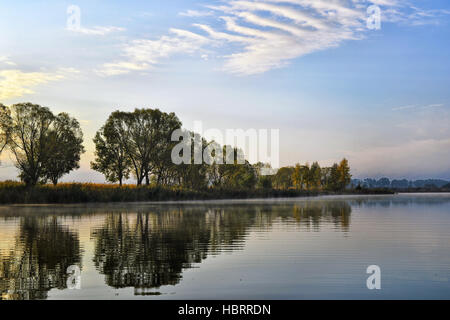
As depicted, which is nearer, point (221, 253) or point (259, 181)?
point (221, 253)

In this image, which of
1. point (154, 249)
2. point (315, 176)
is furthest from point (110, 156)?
point (315, 176)

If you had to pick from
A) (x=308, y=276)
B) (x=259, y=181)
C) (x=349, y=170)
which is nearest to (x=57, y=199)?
(x=308, y=276)

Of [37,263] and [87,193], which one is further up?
[87,193]

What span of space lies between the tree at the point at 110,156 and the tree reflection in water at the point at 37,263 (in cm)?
6666

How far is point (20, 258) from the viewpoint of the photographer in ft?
53.4

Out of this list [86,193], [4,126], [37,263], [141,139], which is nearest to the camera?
[37,263]

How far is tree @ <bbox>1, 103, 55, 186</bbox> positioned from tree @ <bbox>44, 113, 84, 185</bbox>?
36.0 inches

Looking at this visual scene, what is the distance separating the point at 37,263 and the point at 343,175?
15550cm

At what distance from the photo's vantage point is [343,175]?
162875 millimetres

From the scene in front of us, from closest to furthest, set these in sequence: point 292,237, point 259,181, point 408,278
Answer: point 408,278, point 292,237, point 259,181

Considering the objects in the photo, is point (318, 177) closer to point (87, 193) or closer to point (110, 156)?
point (110, 156)

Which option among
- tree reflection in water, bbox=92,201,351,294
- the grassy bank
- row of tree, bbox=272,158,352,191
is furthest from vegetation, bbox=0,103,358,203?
row of tree, bbox=272,158,352,191
